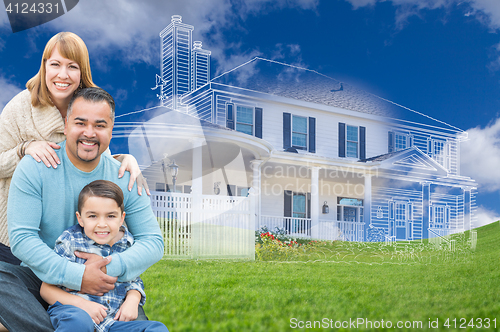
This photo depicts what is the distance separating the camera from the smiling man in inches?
70.3

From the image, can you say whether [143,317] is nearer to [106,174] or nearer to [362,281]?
[106,174]

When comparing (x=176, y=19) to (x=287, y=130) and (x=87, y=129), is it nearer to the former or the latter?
(x=287, y=130)

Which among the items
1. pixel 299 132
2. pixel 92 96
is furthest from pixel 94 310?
pixel 299 132

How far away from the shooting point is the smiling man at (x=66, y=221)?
1.79 m

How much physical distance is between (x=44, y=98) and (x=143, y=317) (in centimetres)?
126

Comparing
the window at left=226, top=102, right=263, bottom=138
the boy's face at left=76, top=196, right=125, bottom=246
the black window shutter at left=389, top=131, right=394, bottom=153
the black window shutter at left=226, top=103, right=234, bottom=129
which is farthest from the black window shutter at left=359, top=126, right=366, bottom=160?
the boy's face at left=76, top=196, right=125, bottom=246

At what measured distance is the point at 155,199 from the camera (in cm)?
771

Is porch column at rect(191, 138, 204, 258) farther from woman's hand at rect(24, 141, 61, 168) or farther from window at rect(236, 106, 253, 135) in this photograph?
woman's hand at rect(24, 141, 61, 168)

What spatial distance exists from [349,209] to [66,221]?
12988mm

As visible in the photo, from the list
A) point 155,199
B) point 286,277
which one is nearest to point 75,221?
point 286,277

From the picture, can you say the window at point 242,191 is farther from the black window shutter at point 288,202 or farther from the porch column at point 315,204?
the porch column at point 315,204

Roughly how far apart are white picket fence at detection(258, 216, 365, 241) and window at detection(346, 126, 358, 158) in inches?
97.6

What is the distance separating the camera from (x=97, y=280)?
182 cm

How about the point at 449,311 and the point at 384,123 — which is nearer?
the point at 449,311
